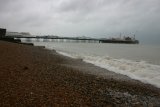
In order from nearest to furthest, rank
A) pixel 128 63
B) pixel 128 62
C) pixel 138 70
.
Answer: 1. pixel 138 70
2. pixel 128 63
3. pixel 128 62

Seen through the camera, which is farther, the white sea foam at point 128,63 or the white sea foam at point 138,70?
the white sea foam at point 128,63

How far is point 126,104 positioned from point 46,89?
259cm

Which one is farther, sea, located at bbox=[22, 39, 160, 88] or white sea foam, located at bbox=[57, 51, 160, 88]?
sea, located at bbox=[22, 39, 160, 88]

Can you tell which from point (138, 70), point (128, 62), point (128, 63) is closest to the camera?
point (138, 70)

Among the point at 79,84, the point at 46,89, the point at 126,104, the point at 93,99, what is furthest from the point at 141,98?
the point at 46,89

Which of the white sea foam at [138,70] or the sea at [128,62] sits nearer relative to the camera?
the white sea foam at [138,70]

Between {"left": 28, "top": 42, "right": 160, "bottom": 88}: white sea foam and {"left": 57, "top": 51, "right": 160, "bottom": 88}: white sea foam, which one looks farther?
{"left": 28, "top": 42, "right": 160, "bottom": 88}: white sea foam

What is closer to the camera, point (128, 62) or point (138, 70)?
point (138, 70)

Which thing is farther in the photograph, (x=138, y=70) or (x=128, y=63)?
(x=128, y=63)

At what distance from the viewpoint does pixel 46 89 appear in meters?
8.73

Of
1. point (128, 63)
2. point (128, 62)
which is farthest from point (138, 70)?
point (128, 62)

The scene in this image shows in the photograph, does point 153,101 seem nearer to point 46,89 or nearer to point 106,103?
point 106,103

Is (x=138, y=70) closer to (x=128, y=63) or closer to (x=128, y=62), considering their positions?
(x=128, y=63)

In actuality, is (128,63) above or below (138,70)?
below
